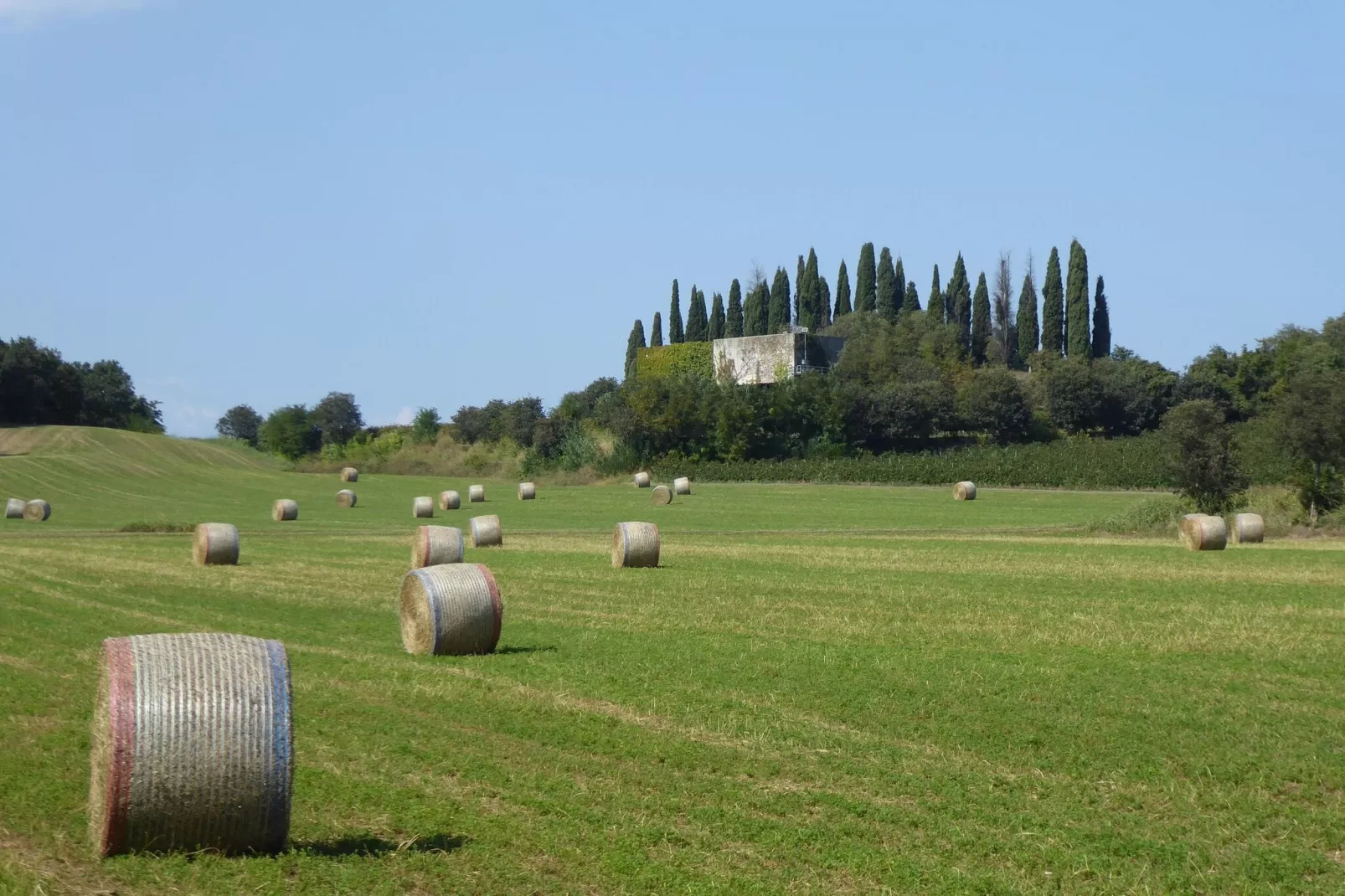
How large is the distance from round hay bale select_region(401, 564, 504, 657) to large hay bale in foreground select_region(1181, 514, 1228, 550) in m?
23.5

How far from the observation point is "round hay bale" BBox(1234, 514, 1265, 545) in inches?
1556

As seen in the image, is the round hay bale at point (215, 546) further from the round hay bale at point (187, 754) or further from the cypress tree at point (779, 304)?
the cypress tree at point (779, 304)

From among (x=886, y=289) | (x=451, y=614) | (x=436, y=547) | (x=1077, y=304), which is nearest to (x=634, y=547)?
(x=436, y=547)

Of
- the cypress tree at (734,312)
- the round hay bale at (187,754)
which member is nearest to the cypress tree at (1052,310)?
the cypress tree at (734,312)

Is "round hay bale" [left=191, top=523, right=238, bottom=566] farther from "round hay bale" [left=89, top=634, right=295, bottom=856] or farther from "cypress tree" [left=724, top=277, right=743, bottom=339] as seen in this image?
"cypress tree" [left=724, top=277, right=743, bottom=339]

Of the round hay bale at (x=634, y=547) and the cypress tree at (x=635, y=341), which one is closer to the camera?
the round hay bale at (x=634, y=547)

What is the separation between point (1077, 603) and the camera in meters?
23.3

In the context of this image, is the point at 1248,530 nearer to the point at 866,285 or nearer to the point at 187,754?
the point at 187,754

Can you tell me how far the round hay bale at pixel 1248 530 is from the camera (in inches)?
1556

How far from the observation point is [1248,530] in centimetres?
3956

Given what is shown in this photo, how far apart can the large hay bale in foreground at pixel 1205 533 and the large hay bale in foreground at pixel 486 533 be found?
62.4ft

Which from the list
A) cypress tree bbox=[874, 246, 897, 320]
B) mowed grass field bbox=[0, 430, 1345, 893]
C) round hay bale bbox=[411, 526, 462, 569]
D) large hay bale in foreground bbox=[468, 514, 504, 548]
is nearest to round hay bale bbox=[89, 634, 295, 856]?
mowed grass field bbox=[0, 430, 1345, 893]

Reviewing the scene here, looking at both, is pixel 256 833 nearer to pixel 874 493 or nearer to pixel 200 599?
pixel 200 599

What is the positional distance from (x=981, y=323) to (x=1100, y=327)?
1228cm
